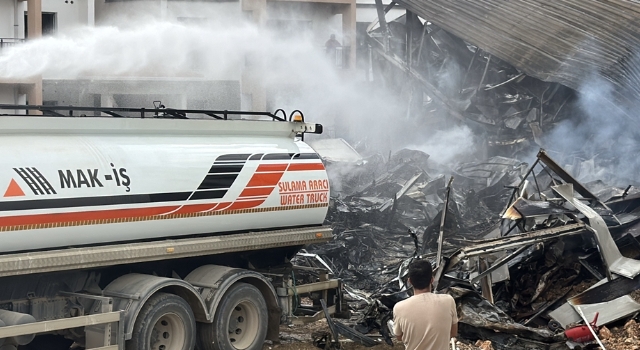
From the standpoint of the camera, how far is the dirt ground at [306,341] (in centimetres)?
1138

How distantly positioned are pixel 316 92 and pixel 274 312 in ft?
71.4

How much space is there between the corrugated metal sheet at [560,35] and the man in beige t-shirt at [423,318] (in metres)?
13.0

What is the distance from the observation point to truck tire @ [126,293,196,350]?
378 inches

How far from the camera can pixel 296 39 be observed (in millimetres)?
33531

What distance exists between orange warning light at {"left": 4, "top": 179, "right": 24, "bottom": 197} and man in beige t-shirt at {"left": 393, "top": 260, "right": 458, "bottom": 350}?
4069mm

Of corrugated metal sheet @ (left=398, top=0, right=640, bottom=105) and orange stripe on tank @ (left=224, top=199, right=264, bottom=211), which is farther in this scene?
corrugated metal sheet @ (left=398, top=0, right=640, bottom=105)

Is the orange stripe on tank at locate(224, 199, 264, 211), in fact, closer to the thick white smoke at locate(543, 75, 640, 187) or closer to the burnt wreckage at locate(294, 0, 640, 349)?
the burnt wreckage at locate(294, 0, 640, 349)

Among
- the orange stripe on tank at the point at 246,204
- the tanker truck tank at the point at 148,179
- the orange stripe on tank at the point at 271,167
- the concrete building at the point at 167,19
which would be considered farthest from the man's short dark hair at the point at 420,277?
the concrete building at the point at 167,19

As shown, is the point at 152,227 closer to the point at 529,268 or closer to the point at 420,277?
the point at 420,277

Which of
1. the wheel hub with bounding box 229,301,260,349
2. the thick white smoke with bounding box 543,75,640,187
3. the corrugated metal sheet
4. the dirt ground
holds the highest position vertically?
the corrugated metal sheet

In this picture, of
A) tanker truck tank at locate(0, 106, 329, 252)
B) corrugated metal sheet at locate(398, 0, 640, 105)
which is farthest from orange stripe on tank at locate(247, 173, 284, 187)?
corrugated metal sheet at locate(398, 0, 640, 105)

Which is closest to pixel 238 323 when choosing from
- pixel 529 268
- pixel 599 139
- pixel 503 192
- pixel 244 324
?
pixel 244 324

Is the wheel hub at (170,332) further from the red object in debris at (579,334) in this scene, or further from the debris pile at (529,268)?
the red object in debris at (579,334)

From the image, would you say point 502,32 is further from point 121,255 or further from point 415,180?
point 121,255
